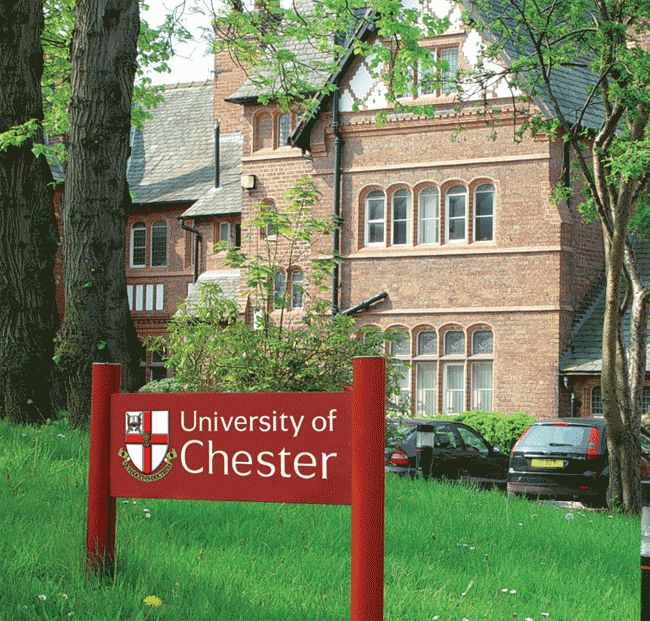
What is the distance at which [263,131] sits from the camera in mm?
35312

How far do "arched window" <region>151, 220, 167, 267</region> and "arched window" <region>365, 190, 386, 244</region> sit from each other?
44.9 feet

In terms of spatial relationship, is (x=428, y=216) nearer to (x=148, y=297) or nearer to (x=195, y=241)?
(x=195, y=241)

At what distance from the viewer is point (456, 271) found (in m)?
31.1

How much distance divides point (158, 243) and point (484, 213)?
660 inches

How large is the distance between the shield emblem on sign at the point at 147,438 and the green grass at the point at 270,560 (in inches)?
26.5

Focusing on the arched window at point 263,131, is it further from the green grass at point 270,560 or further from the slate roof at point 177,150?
the green grass at point 270,560

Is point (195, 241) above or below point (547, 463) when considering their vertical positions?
above

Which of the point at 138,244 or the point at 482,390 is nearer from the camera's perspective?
the point at 482,390

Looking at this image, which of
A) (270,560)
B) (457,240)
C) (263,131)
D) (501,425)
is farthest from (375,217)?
(270,560)

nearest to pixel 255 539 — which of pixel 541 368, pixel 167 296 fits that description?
pixel 541 368

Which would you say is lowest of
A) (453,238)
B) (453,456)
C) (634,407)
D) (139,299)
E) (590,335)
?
(453,456)

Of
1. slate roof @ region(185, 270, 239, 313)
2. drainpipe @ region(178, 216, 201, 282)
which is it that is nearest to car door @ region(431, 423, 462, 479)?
slate roof @ region(185, 270, 239, 313)

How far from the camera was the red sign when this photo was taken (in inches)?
193

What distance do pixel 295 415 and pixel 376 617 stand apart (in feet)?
2.82
